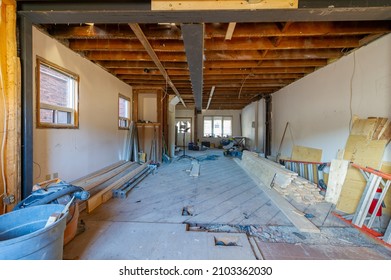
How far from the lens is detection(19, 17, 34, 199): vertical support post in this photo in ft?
6.41

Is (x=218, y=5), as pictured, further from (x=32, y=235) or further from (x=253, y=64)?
(x=253, y=64)

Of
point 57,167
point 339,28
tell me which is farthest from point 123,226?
point 339,28

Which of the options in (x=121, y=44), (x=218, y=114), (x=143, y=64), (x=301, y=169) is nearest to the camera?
(x=121, y=44)

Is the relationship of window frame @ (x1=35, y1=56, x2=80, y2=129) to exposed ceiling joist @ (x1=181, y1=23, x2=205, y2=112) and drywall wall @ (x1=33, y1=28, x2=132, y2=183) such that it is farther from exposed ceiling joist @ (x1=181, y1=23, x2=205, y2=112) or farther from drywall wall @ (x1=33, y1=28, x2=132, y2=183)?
exposed ceiling joist @ (x1=181, y1=23, x2=205, y2=112)

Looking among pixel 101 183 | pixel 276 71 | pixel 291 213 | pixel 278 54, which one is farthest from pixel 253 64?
pixel 101 183

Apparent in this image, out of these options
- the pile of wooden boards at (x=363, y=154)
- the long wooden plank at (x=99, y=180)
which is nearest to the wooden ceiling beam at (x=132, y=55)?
the long wooden plank at (x=99, y=180)

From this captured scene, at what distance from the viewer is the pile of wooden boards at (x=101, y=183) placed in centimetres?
275

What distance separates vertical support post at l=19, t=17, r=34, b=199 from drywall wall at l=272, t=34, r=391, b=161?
14.2ft

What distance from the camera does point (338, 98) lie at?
11.8 ft

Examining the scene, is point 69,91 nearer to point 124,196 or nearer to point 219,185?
point 124,196

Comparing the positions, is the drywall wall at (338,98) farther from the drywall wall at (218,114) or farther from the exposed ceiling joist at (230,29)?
the drywall wall at (218,114)

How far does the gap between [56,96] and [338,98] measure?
499 centimetres

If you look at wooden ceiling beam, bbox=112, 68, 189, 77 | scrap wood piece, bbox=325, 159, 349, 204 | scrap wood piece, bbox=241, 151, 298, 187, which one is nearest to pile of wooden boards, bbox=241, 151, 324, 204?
scrap wood piece, bbox=241, 151, 298, 187
